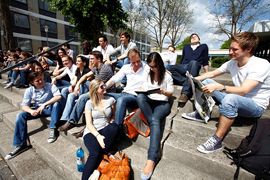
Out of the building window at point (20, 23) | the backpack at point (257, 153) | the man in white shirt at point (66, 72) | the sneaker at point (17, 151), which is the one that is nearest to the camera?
the backpack at point (257, 153)

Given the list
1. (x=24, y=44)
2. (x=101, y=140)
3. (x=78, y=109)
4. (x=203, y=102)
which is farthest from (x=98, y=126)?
(x=24, y=44)

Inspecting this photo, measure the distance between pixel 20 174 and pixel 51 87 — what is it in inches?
64.3

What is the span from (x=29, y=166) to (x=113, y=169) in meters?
1.72

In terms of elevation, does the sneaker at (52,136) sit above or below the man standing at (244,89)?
below

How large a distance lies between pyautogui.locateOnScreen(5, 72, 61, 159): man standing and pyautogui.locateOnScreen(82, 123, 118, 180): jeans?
112 centimetres

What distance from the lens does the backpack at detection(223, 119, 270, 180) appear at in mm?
1325

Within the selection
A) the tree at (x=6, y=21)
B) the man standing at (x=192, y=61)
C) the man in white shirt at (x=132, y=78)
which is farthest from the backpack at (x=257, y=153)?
the tree at (x=6, y=21)

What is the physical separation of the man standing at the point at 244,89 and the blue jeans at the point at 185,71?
863 millimetres

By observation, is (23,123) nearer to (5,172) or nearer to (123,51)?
(5,172)

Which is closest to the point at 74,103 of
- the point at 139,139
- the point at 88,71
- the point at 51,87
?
the point at 51,87

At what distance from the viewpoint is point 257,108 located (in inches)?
68.2

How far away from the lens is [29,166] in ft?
7.52

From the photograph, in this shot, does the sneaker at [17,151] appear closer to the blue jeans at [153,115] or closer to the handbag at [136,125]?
the handbag at [136,125]

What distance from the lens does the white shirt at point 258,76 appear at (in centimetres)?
162
